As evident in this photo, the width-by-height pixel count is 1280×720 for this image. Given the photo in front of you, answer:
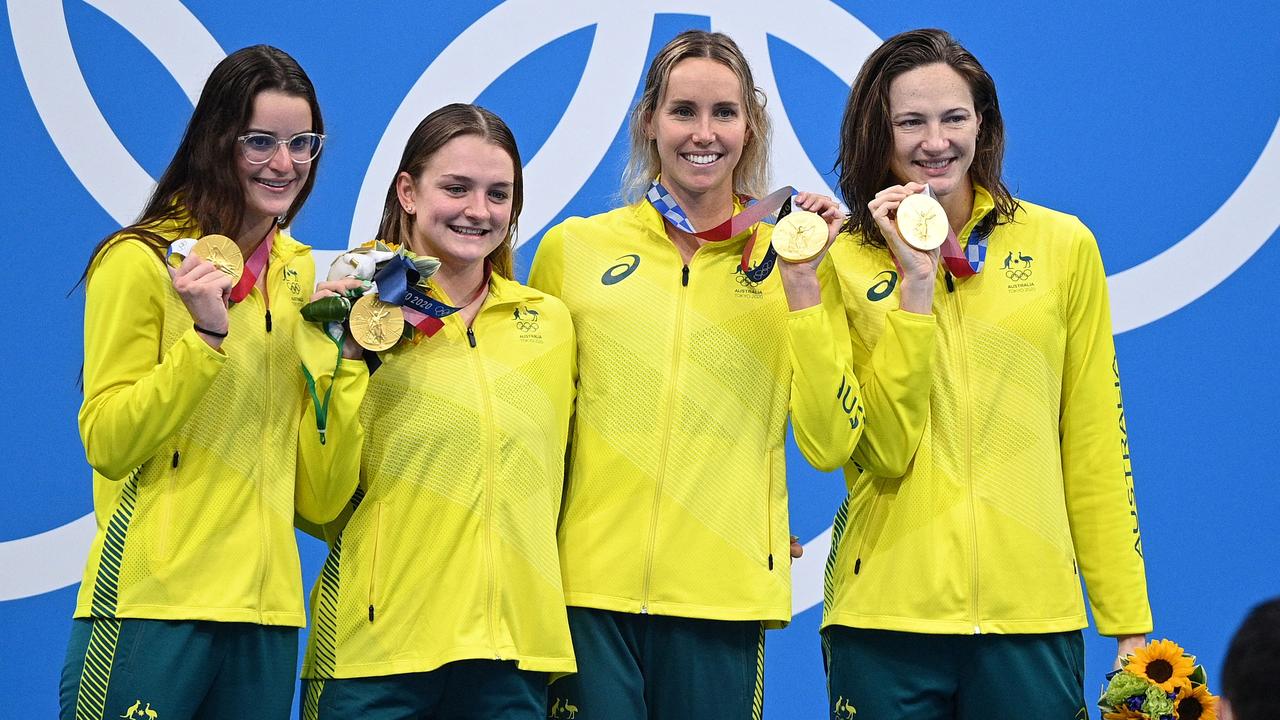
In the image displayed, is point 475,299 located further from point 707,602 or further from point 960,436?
point 960,436

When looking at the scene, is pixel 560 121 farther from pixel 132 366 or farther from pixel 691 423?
pixel 132 366

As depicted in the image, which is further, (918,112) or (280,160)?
(918,112)

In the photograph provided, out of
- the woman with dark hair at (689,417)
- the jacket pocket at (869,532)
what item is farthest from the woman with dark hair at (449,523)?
the jacket pocket at (869,532)

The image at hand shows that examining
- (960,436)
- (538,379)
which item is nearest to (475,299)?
(538,379)

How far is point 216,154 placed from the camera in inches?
112

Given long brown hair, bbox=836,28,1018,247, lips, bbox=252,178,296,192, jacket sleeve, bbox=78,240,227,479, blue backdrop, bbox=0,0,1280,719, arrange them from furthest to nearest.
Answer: blue backdrop, bbox=0,0,1280,719 → long brown hair, bbox=836,28,1018,247 → lips, bbox=252,178,296,192 → jacket sleeve, bbox=78,240,227,479

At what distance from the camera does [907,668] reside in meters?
2.89

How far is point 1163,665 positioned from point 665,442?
3.50ft

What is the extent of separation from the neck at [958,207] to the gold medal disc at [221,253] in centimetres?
150

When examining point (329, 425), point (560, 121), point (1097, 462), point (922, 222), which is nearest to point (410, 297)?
point (329, 425)

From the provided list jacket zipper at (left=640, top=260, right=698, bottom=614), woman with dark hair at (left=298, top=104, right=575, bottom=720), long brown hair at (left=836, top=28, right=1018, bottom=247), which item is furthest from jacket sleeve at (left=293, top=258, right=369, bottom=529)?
long brown hair at (left=836, top=28, right=1018, bottom=247)

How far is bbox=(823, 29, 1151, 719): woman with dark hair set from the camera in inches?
113

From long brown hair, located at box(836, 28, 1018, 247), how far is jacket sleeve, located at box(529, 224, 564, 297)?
2.13ft

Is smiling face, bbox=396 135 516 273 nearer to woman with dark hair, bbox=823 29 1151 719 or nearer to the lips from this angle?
the lips
